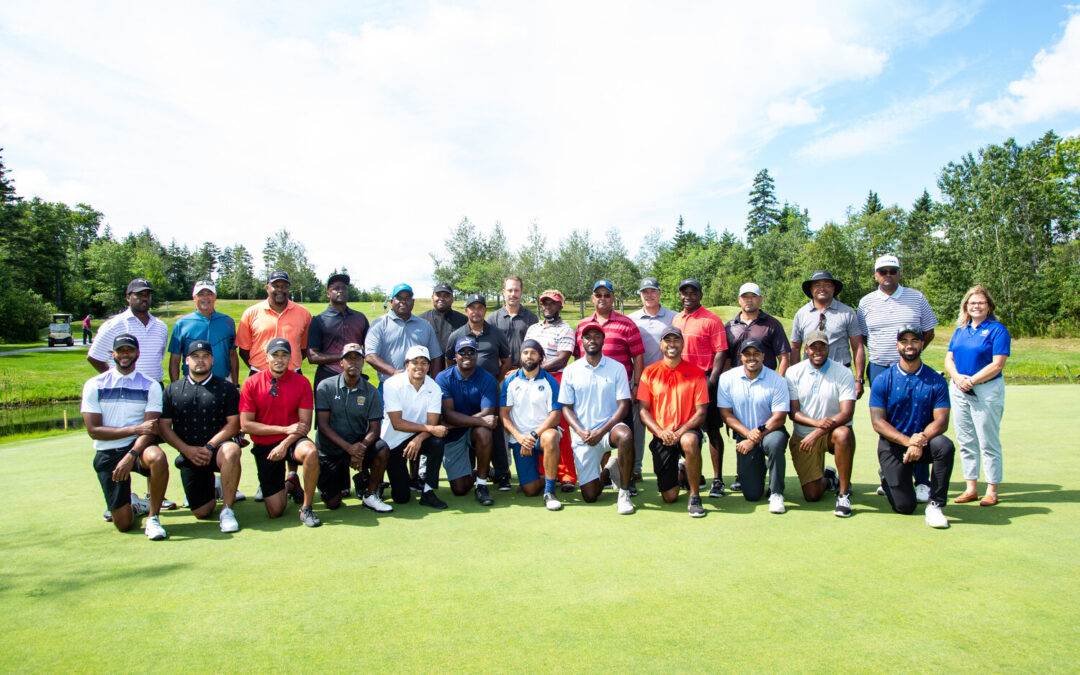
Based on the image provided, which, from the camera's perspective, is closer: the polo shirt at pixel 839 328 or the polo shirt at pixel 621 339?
the polo shirt at pixel 839 328

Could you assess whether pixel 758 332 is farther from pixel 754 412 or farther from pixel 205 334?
pixel 205 334

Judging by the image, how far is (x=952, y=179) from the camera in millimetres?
38125

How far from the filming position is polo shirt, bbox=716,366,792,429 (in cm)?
591

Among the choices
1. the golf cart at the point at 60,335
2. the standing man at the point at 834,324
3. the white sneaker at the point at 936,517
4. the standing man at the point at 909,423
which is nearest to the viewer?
the white sneaker at the point at 936,517

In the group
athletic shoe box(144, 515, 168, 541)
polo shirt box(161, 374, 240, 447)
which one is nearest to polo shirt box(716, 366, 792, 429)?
polo shirt box(161, 374, 240, 447)

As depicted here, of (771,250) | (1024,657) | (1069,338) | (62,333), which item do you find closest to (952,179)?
(1069,338)

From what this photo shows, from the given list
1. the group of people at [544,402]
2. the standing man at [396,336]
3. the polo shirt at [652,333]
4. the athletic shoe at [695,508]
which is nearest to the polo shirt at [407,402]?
the group of people at [544,402]

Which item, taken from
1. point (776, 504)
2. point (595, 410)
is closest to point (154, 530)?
point (595, 410)

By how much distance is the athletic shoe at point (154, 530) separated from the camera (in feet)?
16.1

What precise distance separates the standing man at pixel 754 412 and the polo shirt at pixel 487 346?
2.51 meters

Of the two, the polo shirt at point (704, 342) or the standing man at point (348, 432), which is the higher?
the polo shirt at point (704, 342)

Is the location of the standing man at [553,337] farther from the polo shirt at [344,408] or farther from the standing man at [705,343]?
the polo shirt at [344,408]

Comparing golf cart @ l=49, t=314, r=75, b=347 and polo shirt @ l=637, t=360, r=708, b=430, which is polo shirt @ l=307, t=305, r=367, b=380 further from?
golf cart @ l=49, t=314, r=75, b=347

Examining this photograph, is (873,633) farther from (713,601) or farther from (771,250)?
(771,250)
